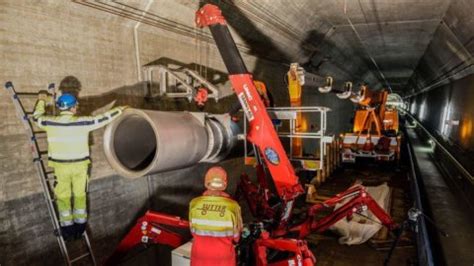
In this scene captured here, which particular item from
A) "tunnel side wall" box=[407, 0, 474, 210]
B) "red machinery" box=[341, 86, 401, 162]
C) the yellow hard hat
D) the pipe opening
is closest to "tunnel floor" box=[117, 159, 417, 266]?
the pipe opening

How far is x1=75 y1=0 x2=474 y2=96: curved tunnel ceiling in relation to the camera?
250 inches

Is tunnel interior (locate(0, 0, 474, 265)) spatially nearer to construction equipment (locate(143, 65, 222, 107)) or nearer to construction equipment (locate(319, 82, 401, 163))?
construction equipment (locate(143, 65, 222, 107))

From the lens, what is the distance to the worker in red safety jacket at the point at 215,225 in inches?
123

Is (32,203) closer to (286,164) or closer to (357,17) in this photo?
(286,164)

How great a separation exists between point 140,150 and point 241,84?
1.52 meters

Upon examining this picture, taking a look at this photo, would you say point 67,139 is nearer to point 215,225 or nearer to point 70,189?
point 70,189

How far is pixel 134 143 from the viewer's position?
13.2 ft

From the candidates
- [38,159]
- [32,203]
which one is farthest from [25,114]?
[32,203]

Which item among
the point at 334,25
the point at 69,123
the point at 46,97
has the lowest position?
the point at 69,123

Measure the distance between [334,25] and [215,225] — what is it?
28.3ft

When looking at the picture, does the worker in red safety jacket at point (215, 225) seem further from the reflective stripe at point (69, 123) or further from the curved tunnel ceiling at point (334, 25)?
the curved tunnel ceiling at point (334, 25)

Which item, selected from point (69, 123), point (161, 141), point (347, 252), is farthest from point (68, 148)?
point (347, 252)

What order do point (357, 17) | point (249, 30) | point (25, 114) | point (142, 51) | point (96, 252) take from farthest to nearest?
1. point (357, 17)
2. point (249, 30)
3. point (142, 51)
4. point (96, 252)
5. point (25, 114)

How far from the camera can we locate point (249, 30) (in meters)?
7.57
